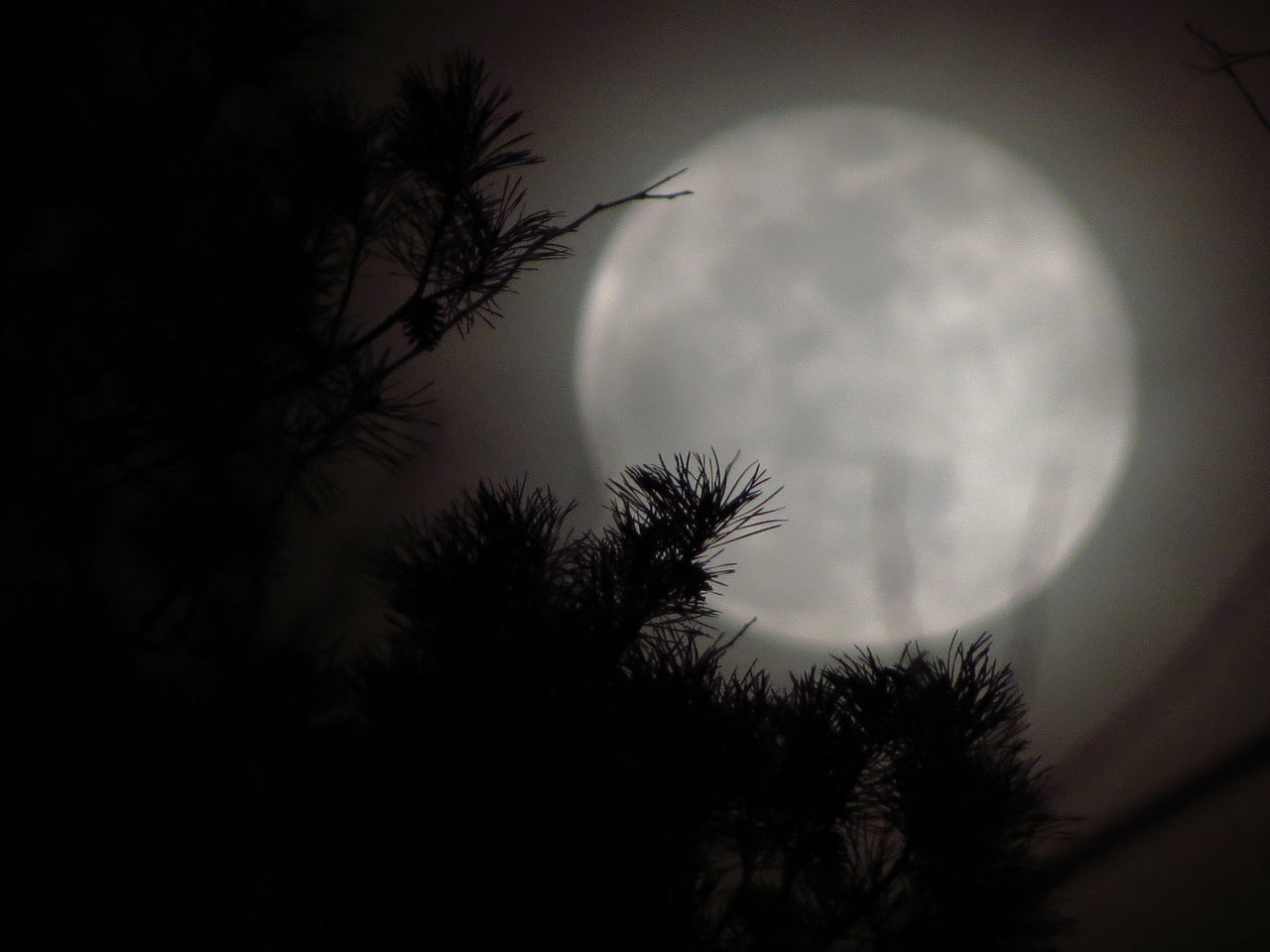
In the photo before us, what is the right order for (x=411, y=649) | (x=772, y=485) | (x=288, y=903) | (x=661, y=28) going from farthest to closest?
(x=661, y=28) < (x=772, y=485) < (x=411, y=649) < (x=288, y=903)

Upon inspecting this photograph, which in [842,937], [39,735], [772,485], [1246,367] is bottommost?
[842,937]

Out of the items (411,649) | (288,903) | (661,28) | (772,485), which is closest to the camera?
(288,903)

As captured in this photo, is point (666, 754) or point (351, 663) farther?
point (351, 663)

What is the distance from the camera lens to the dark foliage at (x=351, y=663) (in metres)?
0.35

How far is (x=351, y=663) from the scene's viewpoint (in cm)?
50

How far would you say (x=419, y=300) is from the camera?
49 cm

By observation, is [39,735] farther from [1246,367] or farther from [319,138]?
[1246,367]

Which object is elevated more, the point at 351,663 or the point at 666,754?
the point at 351,663

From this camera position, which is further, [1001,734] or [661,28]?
[661,28]

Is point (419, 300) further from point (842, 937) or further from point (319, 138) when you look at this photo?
point (842, 937)

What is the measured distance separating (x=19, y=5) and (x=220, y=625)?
440 millimetres

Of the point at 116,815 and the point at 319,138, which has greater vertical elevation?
the point at 319,138

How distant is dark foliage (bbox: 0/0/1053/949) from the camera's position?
35cm

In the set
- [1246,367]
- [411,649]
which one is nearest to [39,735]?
[411,649]
